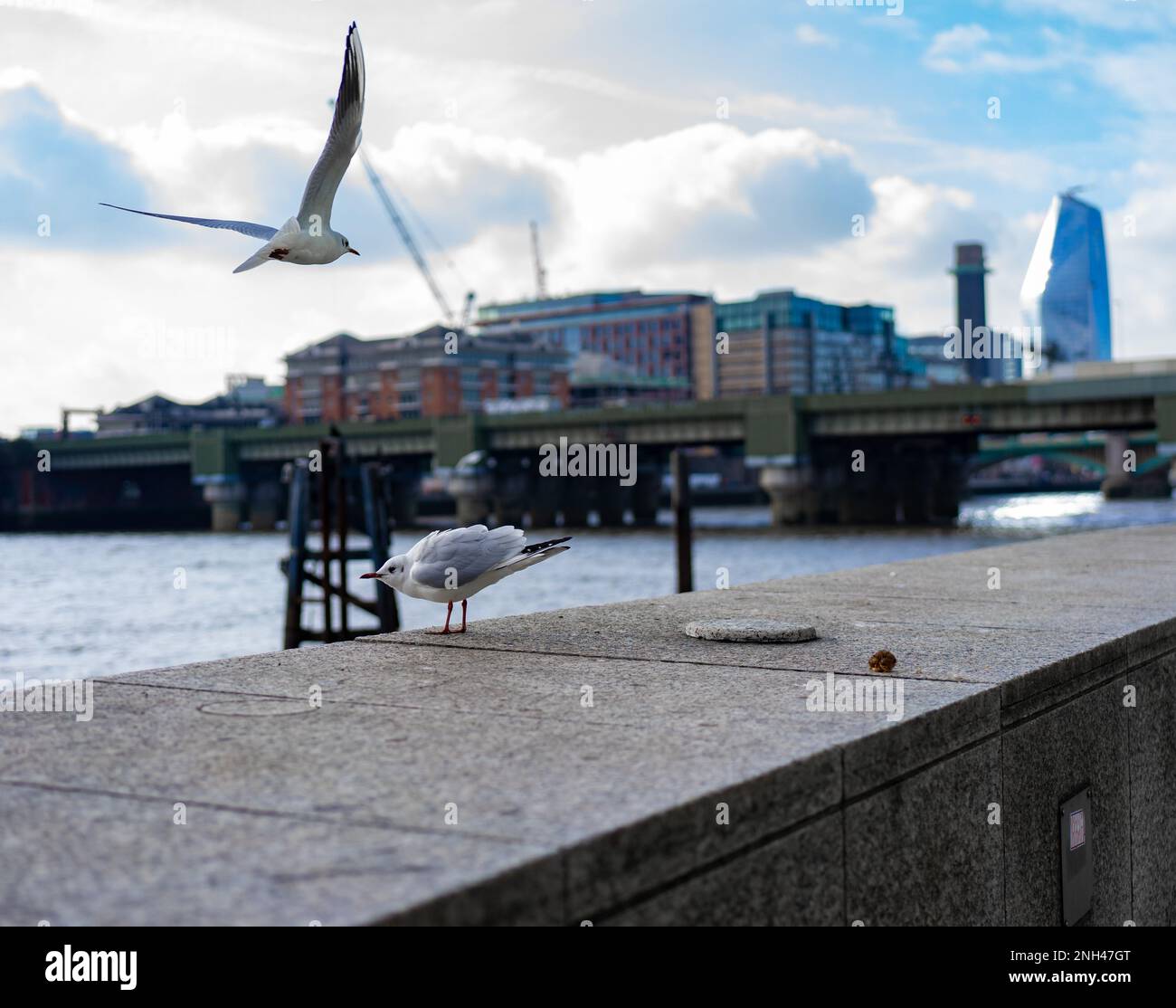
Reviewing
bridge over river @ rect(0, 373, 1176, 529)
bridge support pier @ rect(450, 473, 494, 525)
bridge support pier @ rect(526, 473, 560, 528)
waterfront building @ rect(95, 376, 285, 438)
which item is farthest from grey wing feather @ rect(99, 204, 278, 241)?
waterfront building @ rect(95, 376, 285, 438)

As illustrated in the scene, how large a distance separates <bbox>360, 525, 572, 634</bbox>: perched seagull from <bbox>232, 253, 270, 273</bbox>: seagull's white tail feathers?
2164mm

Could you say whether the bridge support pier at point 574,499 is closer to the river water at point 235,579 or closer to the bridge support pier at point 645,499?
the bridge support pier at point 645,499

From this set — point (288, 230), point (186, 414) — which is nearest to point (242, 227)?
point (288, 230)

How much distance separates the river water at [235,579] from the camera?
3859 centimetres

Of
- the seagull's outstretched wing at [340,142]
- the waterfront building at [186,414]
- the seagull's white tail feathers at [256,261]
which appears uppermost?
the waterfront building at [186,414]

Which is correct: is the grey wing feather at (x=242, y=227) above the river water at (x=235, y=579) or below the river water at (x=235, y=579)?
above

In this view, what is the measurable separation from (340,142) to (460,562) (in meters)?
2.41

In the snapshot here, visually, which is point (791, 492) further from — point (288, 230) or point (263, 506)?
point (288, 230)

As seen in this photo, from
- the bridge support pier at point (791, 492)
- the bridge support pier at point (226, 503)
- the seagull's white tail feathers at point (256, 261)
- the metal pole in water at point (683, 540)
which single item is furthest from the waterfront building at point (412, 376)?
the seagull's white tail feathers at point (256, 261)

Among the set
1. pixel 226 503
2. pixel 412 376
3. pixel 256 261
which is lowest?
pixel 226 503

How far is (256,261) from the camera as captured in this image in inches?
182

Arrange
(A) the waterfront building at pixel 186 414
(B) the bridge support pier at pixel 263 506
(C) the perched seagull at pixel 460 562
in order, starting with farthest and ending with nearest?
1. (A) the waterfront building at pixel 186 414
2. (B) the bridge support pier at pixel 263 506
3. (C) the perched seagull at pixel 460 562

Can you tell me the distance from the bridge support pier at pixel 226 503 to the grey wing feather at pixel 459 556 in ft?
364
